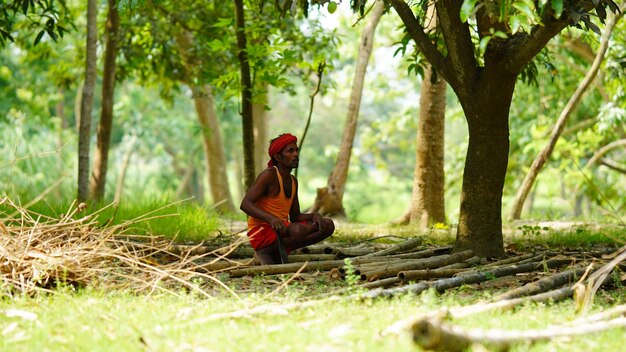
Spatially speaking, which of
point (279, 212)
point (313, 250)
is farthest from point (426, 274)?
point (313, 250)

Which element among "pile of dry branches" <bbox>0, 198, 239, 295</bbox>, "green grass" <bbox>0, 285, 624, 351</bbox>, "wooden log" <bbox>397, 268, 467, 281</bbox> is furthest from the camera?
"wooden log" <bbox>397, 268, 467, 281</bbox>

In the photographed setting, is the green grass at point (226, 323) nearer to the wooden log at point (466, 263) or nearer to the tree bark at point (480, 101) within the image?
the wooden log at point (466, 263)

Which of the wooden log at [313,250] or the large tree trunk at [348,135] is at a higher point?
the large tree trunk at [348,135]

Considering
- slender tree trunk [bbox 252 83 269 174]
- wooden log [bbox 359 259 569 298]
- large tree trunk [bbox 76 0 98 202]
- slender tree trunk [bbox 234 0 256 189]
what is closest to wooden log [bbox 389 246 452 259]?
wooden log [bbox 359 259 569 298]

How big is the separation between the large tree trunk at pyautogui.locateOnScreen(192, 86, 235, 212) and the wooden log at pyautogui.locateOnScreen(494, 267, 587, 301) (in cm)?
1129

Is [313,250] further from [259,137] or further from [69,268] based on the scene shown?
[259,137]

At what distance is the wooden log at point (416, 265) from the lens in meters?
5.98

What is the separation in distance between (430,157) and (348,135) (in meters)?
1.50

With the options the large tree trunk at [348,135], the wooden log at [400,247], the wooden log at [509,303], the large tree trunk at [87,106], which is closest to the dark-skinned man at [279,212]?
the wooden log at [400,247]

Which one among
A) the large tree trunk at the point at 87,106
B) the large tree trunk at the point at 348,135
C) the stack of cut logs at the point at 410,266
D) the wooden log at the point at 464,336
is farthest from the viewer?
the large tree trunk at the point at 348,135

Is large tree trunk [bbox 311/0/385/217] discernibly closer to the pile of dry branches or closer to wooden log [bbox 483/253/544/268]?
wooden log [bbox 483/253/544/268]

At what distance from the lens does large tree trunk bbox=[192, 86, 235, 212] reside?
54.7 ft

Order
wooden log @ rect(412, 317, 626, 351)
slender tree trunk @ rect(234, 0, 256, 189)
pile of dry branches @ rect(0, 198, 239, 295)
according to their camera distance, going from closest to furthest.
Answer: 1. wooden log @ rect(412, 317, 626, 351)
2. pile of dry branches @ rect(0, 198, 239, 295)
3. slender tree trunk @ rect(234, 0, 256, 189)

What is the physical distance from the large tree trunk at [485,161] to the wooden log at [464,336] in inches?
119
